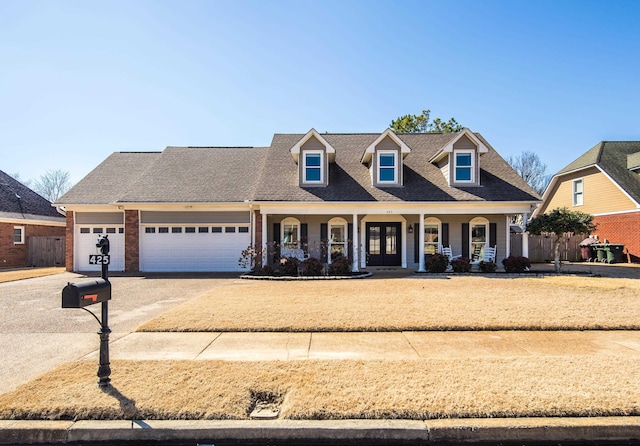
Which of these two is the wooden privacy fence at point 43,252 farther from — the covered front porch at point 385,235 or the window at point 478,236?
the window at point 478,236

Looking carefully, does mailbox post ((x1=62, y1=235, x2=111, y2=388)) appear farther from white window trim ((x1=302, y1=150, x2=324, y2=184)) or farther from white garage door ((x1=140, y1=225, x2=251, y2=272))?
white window trim ((x1=302, y1=150, x2=324, y2=184))

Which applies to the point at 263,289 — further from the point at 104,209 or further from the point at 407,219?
the point at 104,209

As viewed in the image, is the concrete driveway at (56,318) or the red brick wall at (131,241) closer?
the concrete driveway at (56,318)

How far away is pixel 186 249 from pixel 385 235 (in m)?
9.17

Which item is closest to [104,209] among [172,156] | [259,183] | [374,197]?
[172,156]

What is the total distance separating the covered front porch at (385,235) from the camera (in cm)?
1606

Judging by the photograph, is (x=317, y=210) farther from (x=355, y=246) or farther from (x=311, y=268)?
(x=311, y=268)

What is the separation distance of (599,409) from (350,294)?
6575mm

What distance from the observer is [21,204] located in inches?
856

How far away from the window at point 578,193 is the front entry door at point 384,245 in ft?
48.7

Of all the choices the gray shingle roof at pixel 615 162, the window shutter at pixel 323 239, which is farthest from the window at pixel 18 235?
the gray shingle roof at pixel 615 162

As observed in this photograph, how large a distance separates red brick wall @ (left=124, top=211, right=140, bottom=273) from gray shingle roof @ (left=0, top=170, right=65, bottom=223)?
960 cm

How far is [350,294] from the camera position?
970 cm

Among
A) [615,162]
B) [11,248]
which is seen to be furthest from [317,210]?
[615,162]
